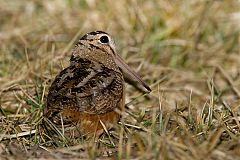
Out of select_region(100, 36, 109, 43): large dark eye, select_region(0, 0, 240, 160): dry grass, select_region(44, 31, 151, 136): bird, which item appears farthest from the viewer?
select_region(100, 36, 109, 43): large dark eye

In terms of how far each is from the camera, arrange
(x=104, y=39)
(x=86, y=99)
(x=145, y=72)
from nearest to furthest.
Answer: (x=86, y=99), (x=104, y=39), (x=145, y=72)

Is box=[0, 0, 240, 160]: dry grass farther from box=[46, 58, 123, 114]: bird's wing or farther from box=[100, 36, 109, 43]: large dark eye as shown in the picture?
box=[100, 36, 109, 43]: large dark eye

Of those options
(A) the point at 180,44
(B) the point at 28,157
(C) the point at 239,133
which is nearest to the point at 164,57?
(A) the point at 180,44

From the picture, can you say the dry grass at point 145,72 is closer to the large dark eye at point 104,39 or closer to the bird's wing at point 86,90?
the bird's wing at point 86,90

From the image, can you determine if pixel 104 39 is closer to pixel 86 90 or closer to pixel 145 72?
pixel 86 90

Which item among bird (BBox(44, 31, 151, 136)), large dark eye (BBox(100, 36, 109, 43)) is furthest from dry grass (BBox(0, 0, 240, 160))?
large dark eye (BBox(100, 36, 109, 43))

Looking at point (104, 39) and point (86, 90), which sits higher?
point (104, 39)

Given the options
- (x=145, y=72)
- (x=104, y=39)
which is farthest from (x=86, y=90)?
(x=145, y=72)

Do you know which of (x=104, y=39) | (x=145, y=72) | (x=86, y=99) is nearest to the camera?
(x=86, y=99)

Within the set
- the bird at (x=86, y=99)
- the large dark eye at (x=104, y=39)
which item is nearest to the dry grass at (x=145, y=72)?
the bird at (x=86, y=99)
